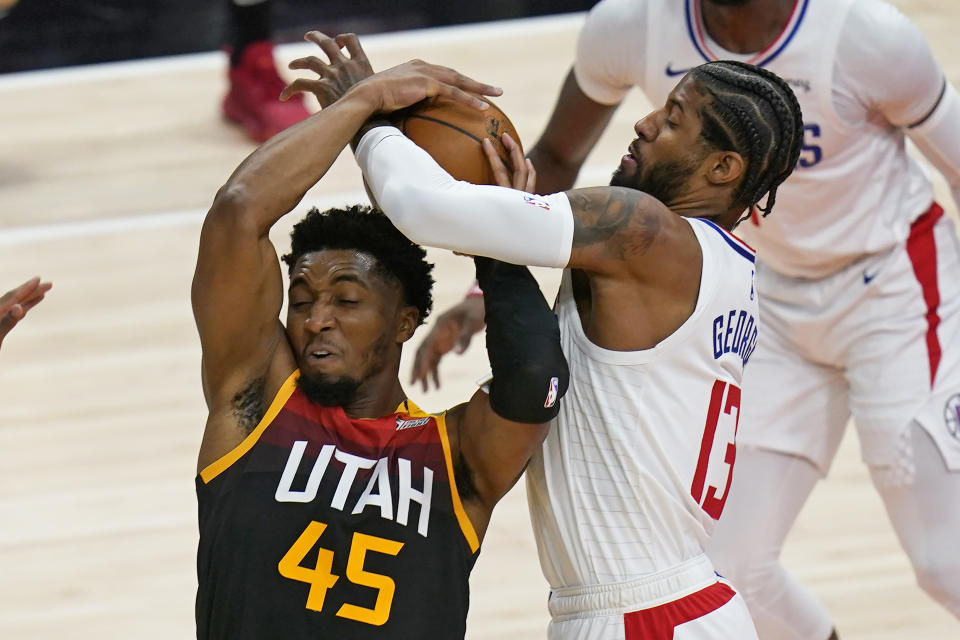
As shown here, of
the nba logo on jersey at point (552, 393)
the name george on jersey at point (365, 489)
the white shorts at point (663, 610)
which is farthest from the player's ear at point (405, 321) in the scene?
the white shorts at point (663, 610)

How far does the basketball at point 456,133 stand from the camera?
2.48 metres

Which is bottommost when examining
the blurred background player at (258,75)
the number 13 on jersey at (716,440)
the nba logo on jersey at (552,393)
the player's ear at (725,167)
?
the blurred background player at (258,75)

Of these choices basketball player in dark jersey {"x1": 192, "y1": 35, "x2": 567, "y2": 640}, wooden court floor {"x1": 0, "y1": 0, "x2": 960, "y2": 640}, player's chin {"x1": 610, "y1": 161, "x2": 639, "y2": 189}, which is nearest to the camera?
basketball player in dark jersey {"x1": 192, "y1": 35, "x2": 567, "y2": 640}

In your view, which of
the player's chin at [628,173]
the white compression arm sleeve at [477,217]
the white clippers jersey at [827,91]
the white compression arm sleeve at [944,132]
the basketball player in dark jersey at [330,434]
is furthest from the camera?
the white compression arm sleeve at [944,132]

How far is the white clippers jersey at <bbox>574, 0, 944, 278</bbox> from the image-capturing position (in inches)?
123

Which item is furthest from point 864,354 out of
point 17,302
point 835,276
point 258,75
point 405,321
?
point 258,75

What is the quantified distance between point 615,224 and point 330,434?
62cm

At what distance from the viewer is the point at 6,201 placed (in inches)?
260

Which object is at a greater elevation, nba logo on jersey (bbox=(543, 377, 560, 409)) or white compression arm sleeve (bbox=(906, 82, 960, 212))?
white compression arm sleeve (bbox=(906, 82, 960, 212))

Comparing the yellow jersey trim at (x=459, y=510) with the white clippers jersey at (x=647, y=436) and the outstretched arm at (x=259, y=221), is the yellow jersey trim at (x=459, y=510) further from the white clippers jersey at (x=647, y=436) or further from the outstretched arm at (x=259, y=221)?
the outstretched arm at (x=259, y=221)

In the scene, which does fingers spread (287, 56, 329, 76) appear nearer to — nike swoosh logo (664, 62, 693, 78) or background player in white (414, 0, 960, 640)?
background player in white (414, 0, 960, 640)

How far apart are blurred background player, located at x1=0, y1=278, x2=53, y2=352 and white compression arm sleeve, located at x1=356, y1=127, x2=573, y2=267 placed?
73 cm

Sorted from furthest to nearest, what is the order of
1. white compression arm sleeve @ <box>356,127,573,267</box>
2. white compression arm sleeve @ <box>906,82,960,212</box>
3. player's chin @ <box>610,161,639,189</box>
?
white compression arm sleeve @ <box>906,82,960,212</box> < player's chin @ <box>610,161,639,189</box> < white compression arm sleeve @ <box>356,127,573,267</box>

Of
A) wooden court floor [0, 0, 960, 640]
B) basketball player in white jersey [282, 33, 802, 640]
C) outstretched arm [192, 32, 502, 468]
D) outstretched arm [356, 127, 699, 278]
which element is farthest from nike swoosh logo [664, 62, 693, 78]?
wooden court floor [0, 0, 960, 640]
